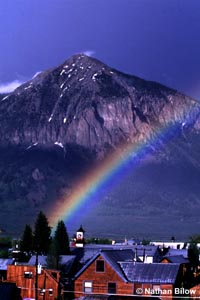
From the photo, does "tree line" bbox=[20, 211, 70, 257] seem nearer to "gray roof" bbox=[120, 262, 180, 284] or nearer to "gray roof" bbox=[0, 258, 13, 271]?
"gray roof" bbox=[0, 258, 13, 271]

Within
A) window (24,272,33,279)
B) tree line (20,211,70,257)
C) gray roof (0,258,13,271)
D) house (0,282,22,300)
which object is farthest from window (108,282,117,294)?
tree line (20,211,70,257)

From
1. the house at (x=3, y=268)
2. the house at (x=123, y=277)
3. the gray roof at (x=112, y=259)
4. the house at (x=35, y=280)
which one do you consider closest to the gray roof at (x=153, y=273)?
the house at (x=123, y=277)

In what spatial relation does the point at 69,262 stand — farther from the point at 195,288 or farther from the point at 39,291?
the point at 195,288

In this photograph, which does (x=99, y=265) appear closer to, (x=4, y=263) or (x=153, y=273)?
(x=153, y=273)

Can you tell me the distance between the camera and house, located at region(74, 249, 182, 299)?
220 feet

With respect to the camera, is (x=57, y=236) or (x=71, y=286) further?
(x=57, y=236)

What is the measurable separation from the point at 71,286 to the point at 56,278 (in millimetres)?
1835

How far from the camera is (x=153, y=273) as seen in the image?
223ft

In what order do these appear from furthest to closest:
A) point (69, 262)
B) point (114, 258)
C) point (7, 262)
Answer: point (7, 262) → point (69, 262) → point (114, 258)

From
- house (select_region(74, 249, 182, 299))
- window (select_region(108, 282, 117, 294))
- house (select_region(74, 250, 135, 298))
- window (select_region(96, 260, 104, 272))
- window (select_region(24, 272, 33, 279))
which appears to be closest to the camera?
house (select_region(74, 249, 182, 299))

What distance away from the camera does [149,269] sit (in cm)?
6831

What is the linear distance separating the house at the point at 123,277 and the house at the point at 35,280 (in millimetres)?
2272

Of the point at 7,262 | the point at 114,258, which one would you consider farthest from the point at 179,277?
the point at 7,262

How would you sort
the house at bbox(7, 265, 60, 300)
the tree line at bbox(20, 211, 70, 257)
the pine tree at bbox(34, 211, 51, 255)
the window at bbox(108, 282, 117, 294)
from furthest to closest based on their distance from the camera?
the pine tree at bbox(34, 211, 51, 255)
the tree line at bbox(20, 211, 70, 257)
the house at bbox(7, 265, 60, 300)
the window at bbox(108, 282, 117, 294)
